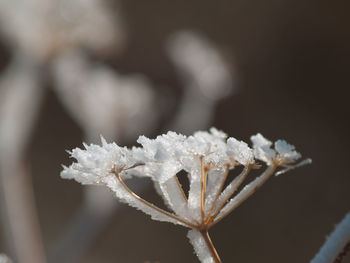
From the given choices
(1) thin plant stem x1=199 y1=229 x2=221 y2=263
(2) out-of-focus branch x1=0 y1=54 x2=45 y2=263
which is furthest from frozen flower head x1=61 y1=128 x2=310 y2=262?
(2) out-of-focus branch x1=0 y1=54 x2=45 y2=263

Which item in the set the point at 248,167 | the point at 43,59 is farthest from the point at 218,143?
the point at 43,59

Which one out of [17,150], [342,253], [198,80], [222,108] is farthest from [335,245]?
[222,108]

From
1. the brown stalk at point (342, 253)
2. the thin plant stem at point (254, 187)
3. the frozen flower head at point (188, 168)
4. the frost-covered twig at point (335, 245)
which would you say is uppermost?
the frozen flower head at point (188, 168)

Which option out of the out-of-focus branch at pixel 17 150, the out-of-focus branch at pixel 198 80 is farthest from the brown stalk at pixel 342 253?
the out-of-focus branch at pixel 198 80

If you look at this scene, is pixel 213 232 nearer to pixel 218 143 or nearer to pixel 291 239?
pixel 291 239

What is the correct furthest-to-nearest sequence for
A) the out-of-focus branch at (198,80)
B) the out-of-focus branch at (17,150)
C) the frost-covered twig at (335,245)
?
the out-of-focus branch at (198,80), the out-of-focus branch at (17,150), the frost-covered twig at (335,245)

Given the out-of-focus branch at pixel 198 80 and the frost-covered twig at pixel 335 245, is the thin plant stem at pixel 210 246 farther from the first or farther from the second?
the out-of-focus branch at pixel 198 80

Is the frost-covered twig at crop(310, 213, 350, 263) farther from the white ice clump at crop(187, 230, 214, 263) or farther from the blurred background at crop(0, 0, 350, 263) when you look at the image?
the blurred background at crop(0, 0, 350, 263)
